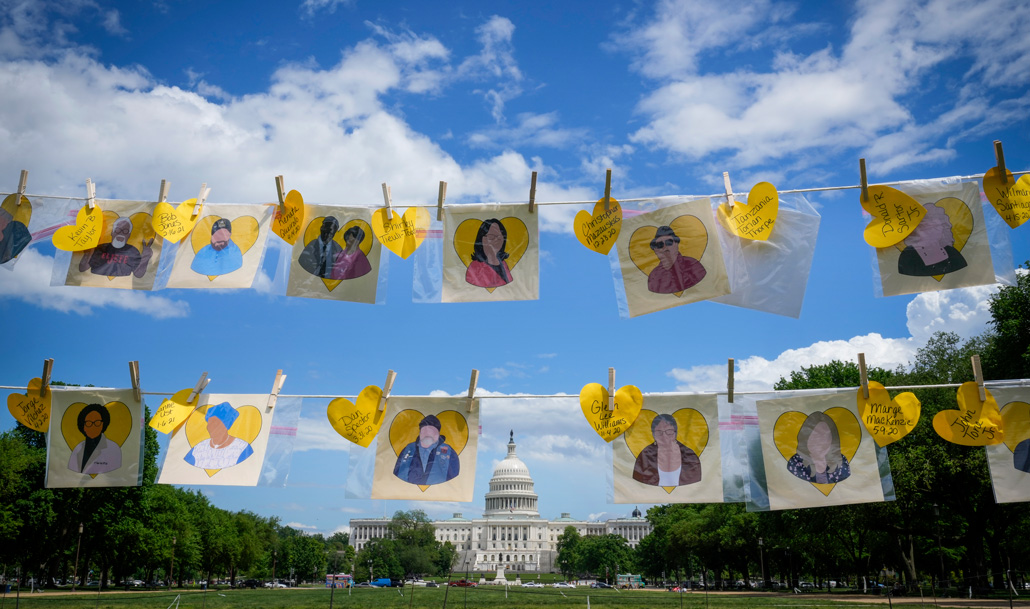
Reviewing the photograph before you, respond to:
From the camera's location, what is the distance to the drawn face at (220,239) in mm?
7430

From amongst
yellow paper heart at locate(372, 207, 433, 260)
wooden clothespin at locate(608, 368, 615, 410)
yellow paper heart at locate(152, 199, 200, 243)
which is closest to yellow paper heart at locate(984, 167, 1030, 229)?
wooden clothespin at locate(608, 368, 615, 410)

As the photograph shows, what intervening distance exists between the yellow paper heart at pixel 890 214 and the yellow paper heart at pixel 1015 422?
2.02 meters

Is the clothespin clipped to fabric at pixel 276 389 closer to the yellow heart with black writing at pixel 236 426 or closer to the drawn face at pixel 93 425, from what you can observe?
the yellow heart with black writing at pixel 236 426

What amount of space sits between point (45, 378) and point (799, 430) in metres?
7.91

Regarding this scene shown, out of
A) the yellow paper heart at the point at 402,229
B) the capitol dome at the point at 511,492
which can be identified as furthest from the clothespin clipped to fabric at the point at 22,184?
the capitol dome at the point at 511,492

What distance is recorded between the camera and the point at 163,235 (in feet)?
23.9

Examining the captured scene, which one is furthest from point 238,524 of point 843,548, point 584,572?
point 584,572

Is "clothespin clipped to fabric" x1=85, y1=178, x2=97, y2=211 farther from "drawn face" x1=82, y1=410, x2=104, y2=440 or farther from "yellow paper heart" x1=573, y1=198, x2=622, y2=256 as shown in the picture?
"yellow paper heart" x1=573, y1=198, x2=622, y2=256

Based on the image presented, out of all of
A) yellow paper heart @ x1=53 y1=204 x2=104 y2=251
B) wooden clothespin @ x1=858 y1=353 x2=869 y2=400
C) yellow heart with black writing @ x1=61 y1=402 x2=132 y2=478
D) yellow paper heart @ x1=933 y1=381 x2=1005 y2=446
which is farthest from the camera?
yellow heart with black writing @ x1=61 y1=402 x2=132 y2=478

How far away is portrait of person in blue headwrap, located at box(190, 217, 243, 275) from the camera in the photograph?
290 inches

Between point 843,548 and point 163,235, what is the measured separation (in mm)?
51512

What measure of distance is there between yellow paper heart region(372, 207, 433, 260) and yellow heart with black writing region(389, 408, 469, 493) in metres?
1.66

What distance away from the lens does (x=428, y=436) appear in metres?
7.42

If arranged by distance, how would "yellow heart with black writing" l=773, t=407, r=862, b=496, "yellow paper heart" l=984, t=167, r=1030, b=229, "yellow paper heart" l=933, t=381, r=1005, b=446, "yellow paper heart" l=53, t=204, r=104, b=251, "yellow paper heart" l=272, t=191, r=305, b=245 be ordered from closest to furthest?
"yellow paper heart" l=984, t=167, r=1030, b=229 → "yellow paper heart" l=933, t=381, r=1005, b=446 → "yellow heart with black writing" l=773, t=407, r=862, b=496 → "yellow paper heart" l=272, t=191, r=305, b=245 → "yellow paper heart" l=53, t=204, r=104, b=251
